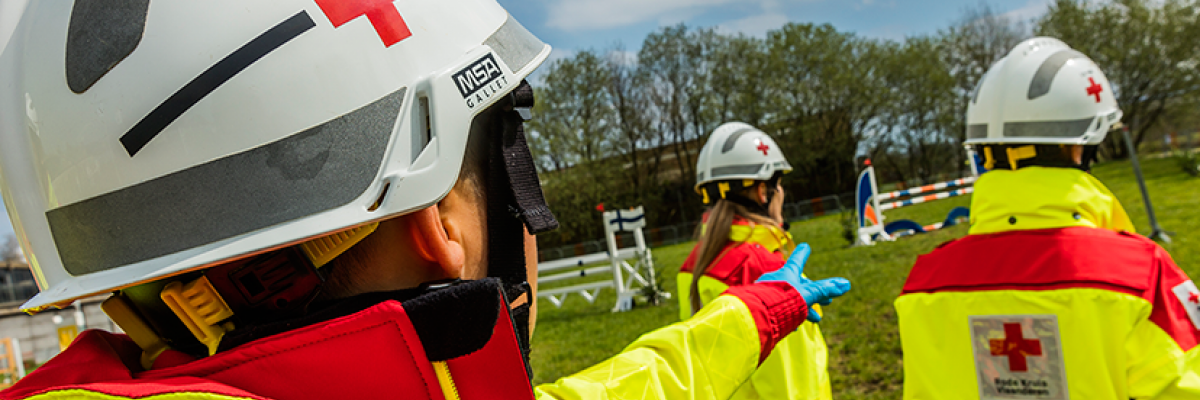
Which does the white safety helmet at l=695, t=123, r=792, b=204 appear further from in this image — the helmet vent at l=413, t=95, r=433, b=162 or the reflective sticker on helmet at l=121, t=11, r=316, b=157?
the reflective sticker on helmet at l=121, t=11, r=316, b=157

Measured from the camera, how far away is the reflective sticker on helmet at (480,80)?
1.20m

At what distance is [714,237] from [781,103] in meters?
35.7

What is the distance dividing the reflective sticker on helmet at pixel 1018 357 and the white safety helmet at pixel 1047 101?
780mm

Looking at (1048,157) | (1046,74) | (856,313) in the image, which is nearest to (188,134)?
(1048,157)

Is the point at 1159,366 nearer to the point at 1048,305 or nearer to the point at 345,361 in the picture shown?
the point at 1048,305

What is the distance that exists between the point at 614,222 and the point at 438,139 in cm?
1215

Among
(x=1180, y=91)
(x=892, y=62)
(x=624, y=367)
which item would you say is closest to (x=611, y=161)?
(x=892, y=62)

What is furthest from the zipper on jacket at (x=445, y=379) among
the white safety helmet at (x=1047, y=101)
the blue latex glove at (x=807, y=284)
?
the white safety helmet at (x=1047, y=101)

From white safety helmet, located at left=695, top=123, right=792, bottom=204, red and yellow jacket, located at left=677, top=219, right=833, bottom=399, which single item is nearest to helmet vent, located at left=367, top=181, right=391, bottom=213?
red and yellow jacket, located at left=677, top=219, right=833, bottom=399

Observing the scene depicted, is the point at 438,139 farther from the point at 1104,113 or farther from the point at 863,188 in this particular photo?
the point at 863,188

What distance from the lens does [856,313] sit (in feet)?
30.8

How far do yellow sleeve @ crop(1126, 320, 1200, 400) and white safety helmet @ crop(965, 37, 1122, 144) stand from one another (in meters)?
0.89

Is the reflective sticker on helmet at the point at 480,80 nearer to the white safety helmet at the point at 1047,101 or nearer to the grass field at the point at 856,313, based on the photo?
the white safety helmet at the point at 1047,101

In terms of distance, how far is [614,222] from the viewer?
13.3 m
